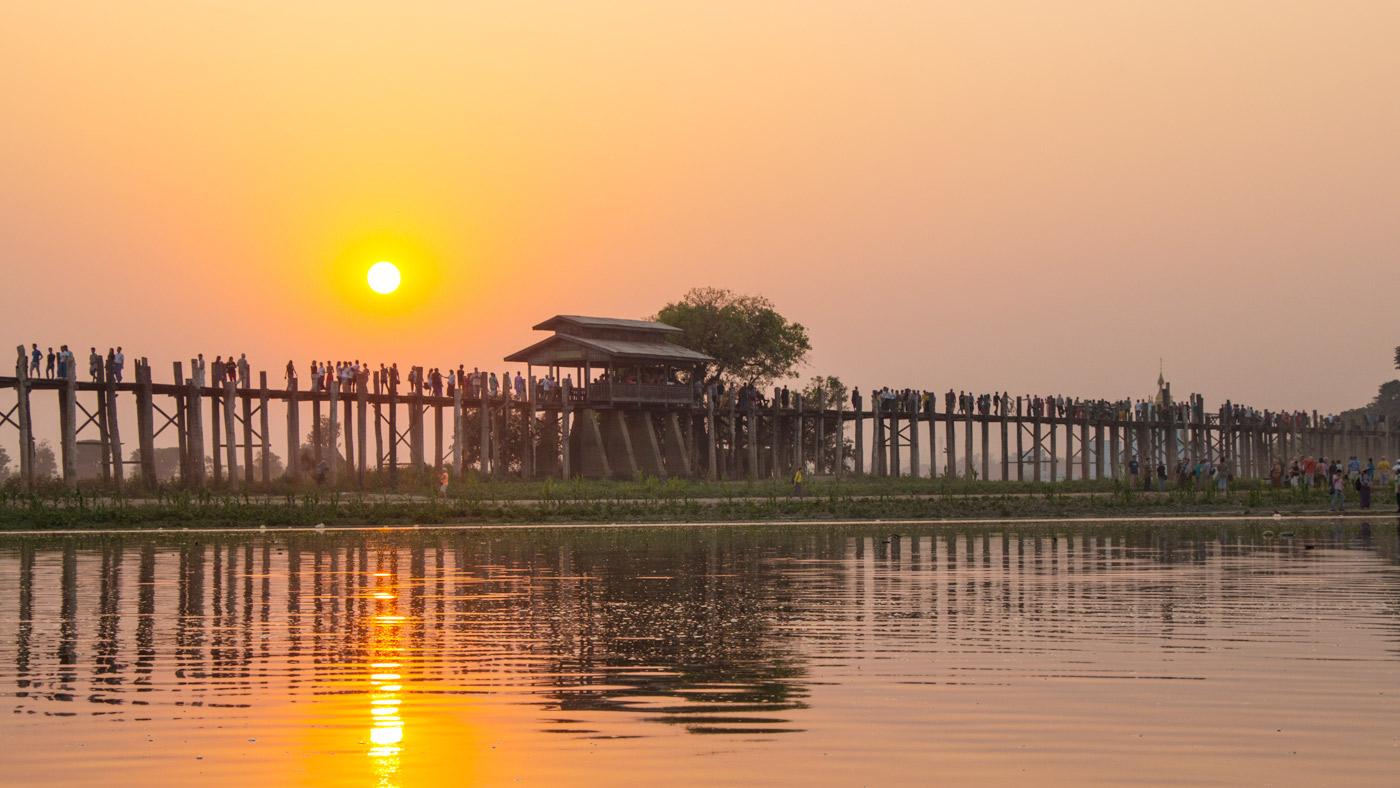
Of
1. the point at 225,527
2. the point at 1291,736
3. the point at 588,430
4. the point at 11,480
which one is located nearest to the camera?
the point at 1291,736

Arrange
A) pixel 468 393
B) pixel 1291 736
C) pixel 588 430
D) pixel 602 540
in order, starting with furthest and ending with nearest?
pixel 588 430, pixel 468 393, pixel 602 540, pixel 1291 736

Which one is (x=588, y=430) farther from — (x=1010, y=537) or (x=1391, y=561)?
(x=1391, y=561)

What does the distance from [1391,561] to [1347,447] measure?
99177 millimetres

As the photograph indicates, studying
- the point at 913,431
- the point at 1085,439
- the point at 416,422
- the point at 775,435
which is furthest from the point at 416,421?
the point at 1085,439

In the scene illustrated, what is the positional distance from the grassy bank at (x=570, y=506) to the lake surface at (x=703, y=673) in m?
13.0

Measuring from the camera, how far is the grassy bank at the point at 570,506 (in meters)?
37.7

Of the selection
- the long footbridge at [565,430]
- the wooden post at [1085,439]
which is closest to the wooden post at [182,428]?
the long footbridge at [565,430]

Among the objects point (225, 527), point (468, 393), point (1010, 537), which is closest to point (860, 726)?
point (1010, 537)

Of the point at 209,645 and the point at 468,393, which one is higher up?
the point at 468,393

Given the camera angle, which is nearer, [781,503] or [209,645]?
[209,645]

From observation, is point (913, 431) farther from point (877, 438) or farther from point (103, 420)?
point (103, 420)

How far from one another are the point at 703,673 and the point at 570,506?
94.5 ft

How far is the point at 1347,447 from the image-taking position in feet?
390

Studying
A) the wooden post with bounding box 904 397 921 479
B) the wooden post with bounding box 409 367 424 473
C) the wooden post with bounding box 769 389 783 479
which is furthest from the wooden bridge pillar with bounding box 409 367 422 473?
the wooden post with bounding box 904 397 921 479
